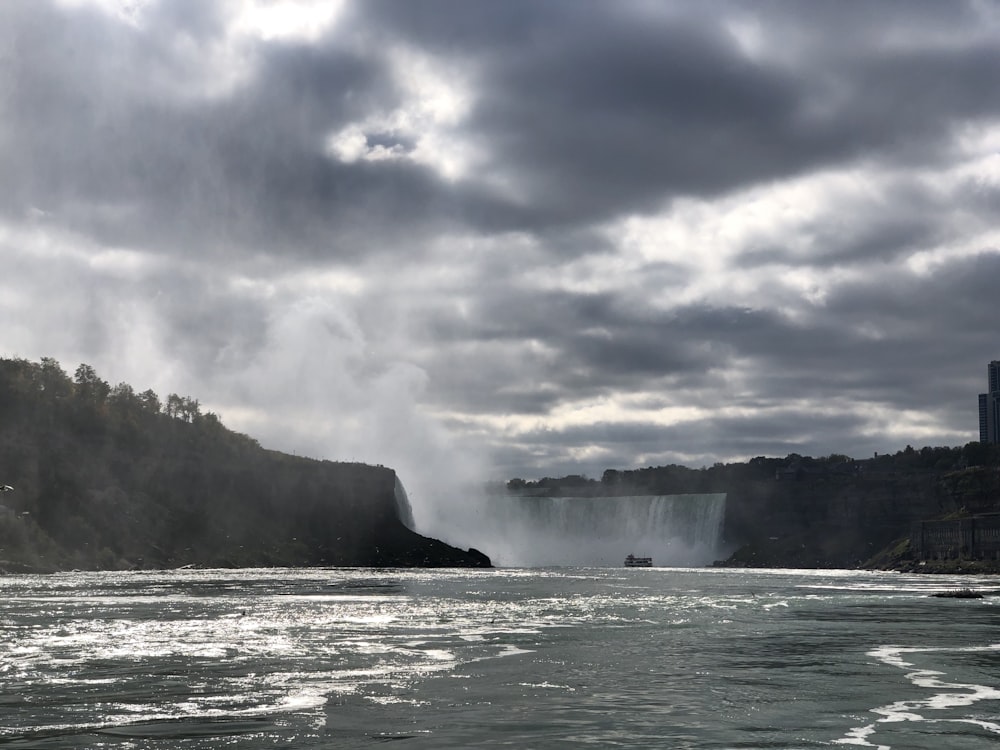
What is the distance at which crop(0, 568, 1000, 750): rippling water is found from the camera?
3806 centimetres

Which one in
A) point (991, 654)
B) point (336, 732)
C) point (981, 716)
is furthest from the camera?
point (991, 654)

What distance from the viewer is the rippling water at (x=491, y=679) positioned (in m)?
38.1

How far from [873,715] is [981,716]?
149 inches

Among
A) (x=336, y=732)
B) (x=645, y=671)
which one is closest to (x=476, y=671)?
(x=645, y=671)

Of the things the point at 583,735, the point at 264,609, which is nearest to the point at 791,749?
the point at 583,735

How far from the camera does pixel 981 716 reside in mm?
42281

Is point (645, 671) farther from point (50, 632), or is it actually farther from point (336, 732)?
point (50, 632)

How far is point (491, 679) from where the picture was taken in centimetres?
5188

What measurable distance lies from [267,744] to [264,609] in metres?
63.1

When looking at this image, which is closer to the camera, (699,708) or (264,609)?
(699,708)

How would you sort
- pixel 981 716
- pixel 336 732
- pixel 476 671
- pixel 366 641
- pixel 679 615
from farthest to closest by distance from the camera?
pixel 679 615, pixel 366 641, pixel 476 671, pixel 981 716, pixel 336 732

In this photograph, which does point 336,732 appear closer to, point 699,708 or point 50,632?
point 699,708

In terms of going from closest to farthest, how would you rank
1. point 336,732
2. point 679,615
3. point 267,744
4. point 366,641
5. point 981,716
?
point 267,744 < point 336,732 < point 981,716 < point 366,641 < point 679,615

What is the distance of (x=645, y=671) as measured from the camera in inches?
2188
